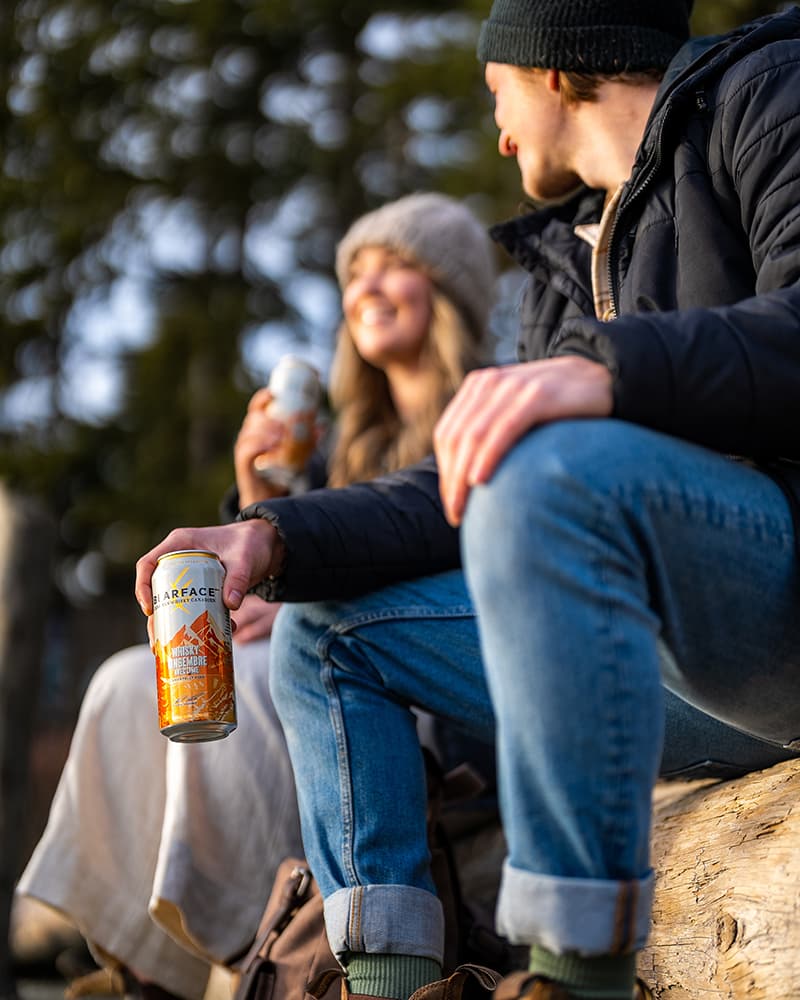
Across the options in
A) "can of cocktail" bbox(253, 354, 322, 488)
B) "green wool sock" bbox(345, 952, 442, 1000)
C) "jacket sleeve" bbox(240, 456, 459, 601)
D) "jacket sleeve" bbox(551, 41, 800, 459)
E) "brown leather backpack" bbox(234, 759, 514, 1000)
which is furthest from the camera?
"can of cocktail" bbox(253, 354, 322, 488)

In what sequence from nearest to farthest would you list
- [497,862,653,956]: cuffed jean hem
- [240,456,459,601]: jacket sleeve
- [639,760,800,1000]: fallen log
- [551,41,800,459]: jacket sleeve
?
1. [497,862,653,956]: cuffed jean hem
2. [551,41,800,459]: jacket sleeve
3. [639,760,800,1000]: fallen log
4. [240,456,459,601]: jacket sleeve

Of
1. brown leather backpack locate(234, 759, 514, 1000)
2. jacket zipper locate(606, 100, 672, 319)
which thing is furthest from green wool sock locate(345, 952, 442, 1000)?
jacket zipper locate(606, 100, 672, 319)

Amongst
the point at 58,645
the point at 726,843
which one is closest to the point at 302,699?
the point at 726,843

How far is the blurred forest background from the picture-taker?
12.8 meters

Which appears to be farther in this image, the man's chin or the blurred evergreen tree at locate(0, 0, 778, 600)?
the blurred evergreen tree at locate(0, 0, 778, 600)

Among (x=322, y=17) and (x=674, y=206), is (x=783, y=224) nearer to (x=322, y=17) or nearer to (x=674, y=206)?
(x=674, y=206)

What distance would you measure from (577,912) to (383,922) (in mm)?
585

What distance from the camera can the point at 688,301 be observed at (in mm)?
1750

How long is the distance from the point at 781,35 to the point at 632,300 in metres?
0.42

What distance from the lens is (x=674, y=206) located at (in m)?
1.86

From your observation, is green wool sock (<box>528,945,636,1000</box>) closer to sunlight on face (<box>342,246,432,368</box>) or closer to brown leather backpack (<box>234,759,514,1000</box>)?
brown leather backpack (<box>234,759,514,1000</box>)

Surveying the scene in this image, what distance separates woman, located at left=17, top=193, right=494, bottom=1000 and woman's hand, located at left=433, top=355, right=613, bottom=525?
1.56m

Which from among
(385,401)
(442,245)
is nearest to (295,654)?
(385,401)

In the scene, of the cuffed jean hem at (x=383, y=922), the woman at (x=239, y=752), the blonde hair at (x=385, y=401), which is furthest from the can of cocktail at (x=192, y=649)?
the blonde hair at (x=385, y=401)
